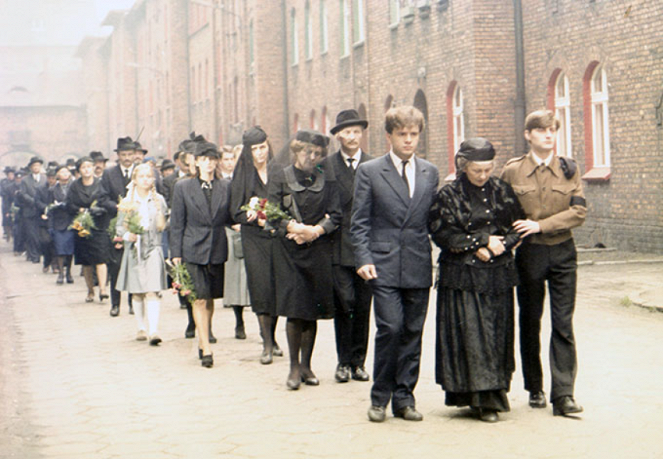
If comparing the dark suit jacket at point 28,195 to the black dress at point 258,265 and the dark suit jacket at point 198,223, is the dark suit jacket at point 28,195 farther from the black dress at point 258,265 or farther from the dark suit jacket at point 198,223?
the black dress at point 258,265

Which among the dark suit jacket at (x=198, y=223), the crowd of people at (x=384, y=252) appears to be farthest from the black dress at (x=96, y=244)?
the dark suit jacket at (x=198, y=223)

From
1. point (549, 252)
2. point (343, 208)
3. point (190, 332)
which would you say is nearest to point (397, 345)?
point (549, 252)

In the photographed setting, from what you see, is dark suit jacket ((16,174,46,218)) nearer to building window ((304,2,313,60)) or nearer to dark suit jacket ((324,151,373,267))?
building window ((304,2,313,60))

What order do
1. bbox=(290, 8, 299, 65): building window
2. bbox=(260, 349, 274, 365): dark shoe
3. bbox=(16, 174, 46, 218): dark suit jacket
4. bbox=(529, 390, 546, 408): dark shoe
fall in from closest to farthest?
bbox=(529, 390, 546, 408): dark shoe < bbox=(260, 349, 274, 365): dark shoe < bbox=(16, 174, 46, 218): dark suit jacket < bbox=(290, 8, 299, 65): building window

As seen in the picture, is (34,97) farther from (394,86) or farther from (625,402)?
(625,402)

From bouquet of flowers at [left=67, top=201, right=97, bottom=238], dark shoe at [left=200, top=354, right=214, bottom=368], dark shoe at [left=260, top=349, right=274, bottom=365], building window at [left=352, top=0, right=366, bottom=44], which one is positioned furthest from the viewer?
building window at [left=352, top=0, right=366, bottom=44]

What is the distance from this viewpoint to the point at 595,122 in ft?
66.5

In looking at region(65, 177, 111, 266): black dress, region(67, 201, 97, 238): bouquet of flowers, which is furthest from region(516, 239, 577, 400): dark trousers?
region(67, 201, 97, 238): bouquet of flowers

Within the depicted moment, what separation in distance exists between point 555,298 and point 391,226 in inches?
42.7

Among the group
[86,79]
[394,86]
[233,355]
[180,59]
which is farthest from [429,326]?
[86,79]

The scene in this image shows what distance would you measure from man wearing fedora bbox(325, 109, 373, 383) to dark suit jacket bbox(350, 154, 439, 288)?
133cm

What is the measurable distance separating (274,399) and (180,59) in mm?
52110

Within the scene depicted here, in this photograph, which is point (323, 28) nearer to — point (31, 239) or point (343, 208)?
point (31, 239)

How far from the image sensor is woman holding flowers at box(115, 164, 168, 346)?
11.5 metres
